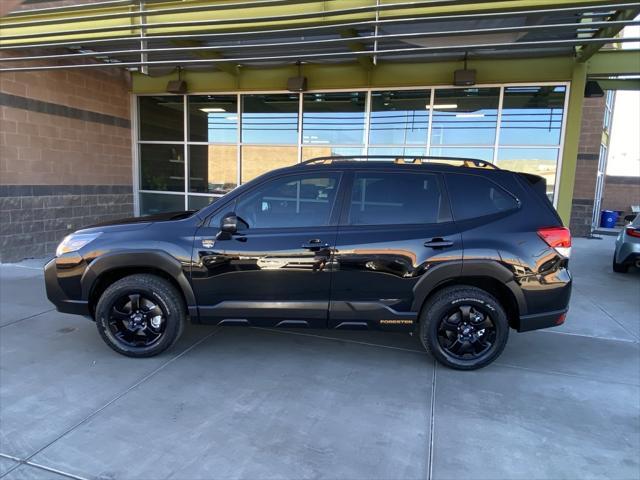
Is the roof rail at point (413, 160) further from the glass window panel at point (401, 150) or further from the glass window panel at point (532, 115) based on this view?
the glass window panel at point (532, 115)

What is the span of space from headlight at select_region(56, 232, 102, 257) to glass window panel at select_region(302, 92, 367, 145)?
21.9ft

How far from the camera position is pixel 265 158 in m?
10.4

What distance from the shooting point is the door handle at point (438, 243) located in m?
3.72

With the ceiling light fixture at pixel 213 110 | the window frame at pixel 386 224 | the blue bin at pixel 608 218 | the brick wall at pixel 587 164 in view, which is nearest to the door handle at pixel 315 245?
the window frame at pixel 386 224

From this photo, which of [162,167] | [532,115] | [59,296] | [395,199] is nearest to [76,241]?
[59,296]

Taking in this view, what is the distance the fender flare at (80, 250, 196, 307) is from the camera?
385 cm

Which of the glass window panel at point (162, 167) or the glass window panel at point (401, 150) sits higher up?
the glass window panel at point (401, 150)

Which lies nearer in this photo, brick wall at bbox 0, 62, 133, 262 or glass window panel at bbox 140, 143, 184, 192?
brick wall at bbox 0, 62, 133, 262

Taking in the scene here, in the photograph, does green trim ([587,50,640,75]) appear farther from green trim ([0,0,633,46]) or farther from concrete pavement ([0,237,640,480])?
concrete pavement ([0,237,640,480])

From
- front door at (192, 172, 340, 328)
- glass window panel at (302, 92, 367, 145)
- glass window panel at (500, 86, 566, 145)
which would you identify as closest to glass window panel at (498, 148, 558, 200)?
glass window panel at (500, 86, 566, 145)

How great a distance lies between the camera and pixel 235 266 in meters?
3.83

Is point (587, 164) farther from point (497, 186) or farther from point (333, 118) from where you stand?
point (497, 186)

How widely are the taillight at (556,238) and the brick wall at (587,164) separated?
38.6ft

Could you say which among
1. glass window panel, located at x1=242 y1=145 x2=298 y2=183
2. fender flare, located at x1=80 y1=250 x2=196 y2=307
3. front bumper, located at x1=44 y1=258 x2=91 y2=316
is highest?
glass window panel, located at x1=242 y1=145 x2=298 y2=183
